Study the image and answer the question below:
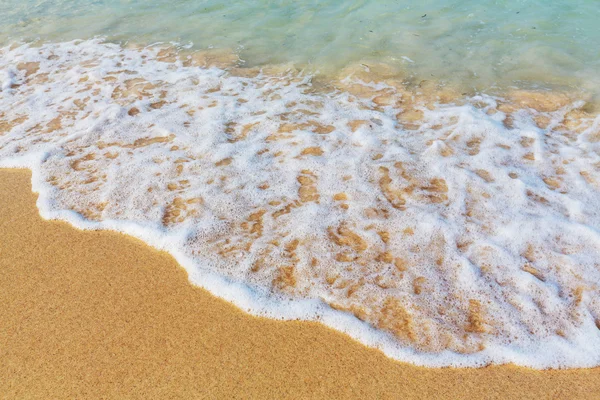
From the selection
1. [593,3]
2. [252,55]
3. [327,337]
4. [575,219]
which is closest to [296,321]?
[327,337]

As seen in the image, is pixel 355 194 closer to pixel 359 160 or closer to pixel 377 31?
pixel 359 160

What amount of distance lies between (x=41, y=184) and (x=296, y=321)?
8.03 ft

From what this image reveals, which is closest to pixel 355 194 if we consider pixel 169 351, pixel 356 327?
pixel 356 327

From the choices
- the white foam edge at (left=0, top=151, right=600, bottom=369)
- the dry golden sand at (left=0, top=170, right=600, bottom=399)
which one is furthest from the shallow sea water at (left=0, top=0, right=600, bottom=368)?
the dry golden sand at (left=0, top=170, right=600, bottom=399)

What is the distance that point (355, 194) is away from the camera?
341 centimetres

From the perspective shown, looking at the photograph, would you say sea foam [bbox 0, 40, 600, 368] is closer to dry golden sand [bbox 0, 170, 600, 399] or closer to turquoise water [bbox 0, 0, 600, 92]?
dry golden sand [bbox 0, 170, 600, 399]

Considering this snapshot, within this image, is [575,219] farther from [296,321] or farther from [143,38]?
[143,38]

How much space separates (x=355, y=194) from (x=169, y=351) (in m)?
1.72

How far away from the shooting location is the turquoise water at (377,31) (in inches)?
211

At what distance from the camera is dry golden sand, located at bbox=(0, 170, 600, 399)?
2.18m

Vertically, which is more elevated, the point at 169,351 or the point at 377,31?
the point at 169,351

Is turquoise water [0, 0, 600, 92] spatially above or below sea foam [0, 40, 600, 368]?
below

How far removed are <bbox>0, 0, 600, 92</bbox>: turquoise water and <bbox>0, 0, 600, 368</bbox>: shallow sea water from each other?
0.04m

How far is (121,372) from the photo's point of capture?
2.27 metres
